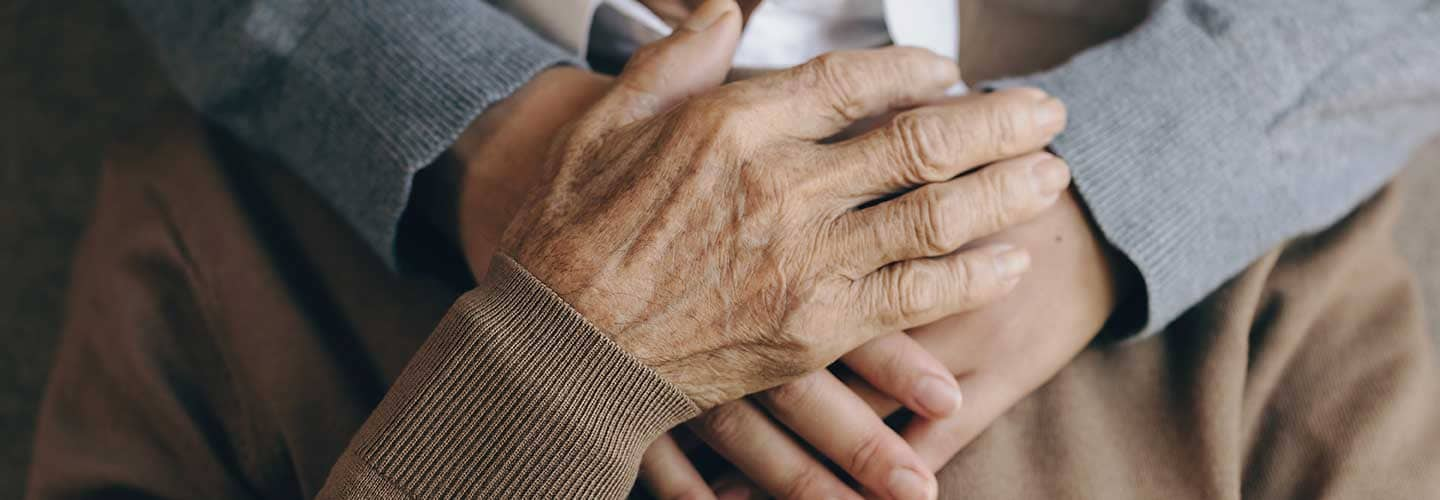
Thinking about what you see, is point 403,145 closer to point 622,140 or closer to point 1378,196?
point 622,140

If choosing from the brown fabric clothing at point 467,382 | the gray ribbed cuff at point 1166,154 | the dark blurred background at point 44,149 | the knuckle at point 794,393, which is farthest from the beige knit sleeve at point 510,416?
the dark blurred background at point 44,149

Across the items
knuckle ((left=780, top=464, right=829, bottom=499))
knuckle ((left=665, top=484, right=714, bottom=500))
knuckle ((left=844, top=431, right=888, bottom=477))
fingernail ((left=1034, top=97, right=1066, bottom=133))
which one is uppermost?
fingernail ((left=1034, top=97, right=1066, bottom=133))

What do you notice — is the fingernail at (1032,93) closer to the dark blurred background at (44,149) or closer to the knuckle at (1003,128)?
the knuckle at (1003,128)

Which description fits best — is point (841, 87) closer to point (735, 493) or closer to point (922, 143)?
point (922, 143)

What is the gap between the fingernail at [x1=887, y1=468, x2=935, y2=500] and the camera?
24.2 inches

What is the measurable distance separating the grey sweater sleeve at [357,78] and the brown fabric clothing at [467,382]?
6cm

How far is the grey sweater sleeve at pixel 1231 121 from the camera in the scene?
2.22 ft

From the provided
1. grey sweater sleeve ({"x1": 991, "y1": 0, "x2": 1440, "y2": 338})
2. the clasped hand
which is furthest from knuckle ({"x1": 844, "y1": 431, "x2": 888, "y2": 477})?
grey sweater sleeve ({"x1": 991, "y1": 0, "x2": 1440, "y2": 338})

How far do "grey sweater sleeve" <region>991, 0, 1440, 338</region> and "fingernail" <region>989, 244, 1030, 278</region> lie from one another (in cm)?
7

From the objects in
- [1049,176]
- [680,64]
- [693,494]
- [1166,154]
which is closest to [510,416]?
[693,494]

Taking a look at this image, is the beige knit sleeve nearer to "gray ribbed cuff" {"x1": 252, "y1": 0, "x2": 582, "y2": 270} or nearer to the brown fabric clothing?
the brown fabric clothing

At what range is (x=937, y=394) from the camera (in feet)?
2.06

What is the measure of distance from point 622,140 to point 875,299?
0.62 feet

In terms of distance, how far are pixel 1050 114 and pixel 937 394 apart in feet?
0.63
